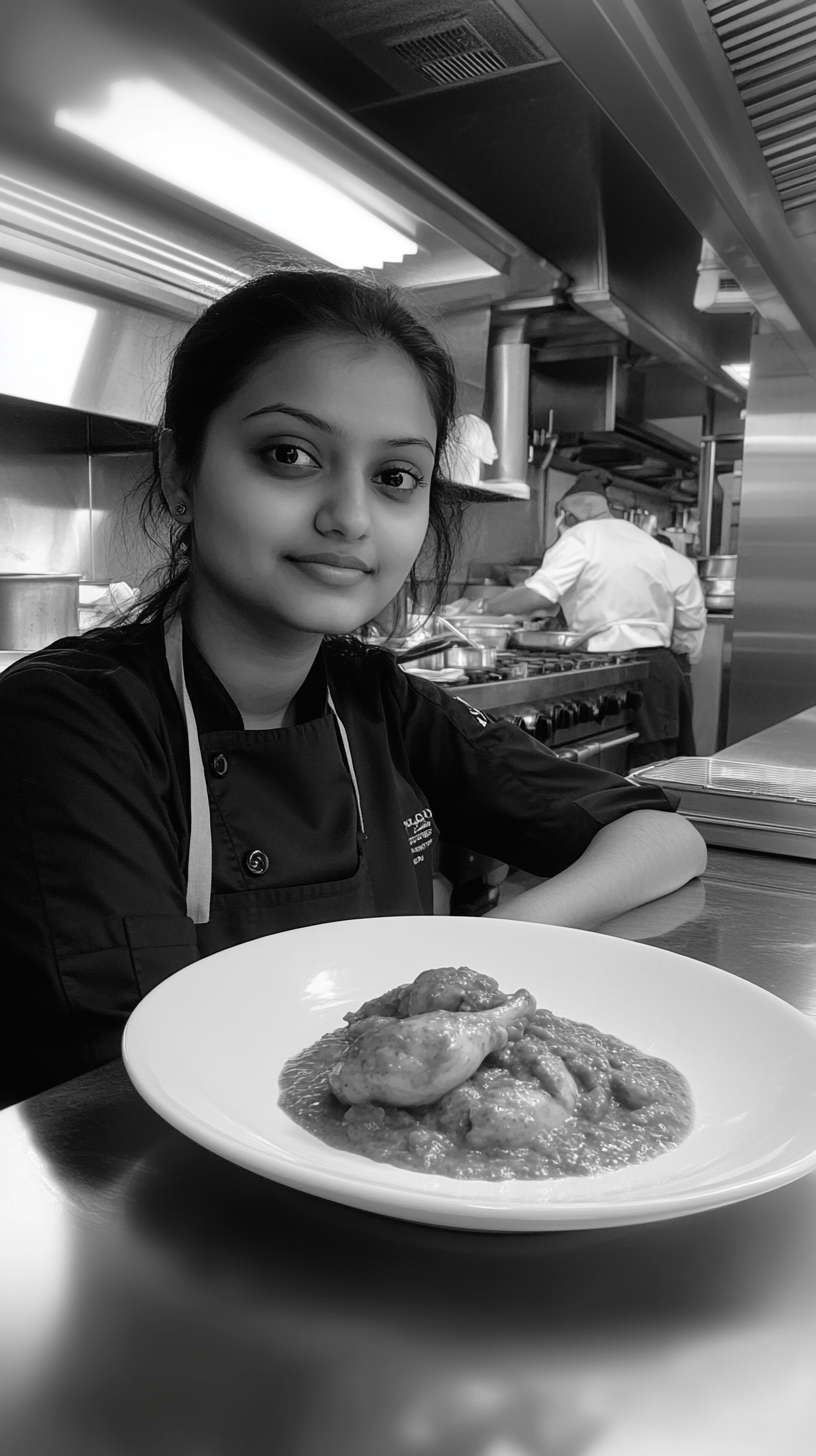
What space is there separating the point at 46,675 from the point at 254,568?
25cm

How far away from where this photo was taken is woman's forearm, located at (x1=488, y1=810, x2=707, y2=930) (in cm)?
112

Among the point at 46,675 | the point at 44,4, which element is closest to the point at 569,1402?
the point at 46,675

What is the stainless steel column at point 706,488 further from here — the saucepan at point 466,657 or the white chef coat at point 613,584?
the saucepan at point 466,657

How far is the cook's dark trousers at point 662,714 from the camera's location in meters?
5.05

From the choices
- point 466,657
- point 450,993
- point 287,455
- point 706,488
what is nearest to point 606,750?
point 466,657

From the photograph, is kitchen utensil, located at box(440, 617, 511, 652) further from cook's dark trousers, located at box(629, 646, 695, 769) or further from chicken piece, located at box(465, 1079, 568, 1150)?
chicken piece, located at box(465, 1079, 568, 1150)

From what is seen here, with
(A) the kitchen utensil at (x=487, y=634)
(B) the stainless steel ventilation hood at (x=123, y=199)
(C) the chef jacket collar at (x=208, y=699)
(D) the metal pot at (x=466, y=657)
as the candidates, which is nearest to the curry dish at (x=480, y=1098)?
(C) the chef jacket collar at (x=208, y=699)

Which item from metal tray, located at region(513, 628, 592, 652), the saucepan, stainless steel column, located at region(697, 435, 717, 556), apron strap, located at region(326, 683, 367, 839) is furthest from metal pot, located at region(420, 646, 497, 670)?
Result: stainless steel column, located at region(697, 435, 717, 556)

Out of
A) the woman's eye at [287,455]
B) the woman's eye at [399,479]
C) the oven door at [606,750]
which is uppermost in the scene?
the woman's eye at [287,455]

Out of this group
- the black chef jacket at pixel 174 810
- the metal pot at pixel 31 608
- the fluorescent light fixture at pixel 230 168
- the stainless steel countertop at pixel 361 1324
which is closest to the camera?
the stainless steel countertop at pixel 361 1324

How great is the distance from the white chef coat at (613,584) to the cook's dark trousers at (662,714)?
16 cm

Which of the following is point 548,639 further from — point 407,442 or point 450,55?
point 407,442

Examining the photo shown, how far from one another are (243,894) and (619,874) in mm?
419

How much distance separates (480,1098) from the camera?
54 centimetres
